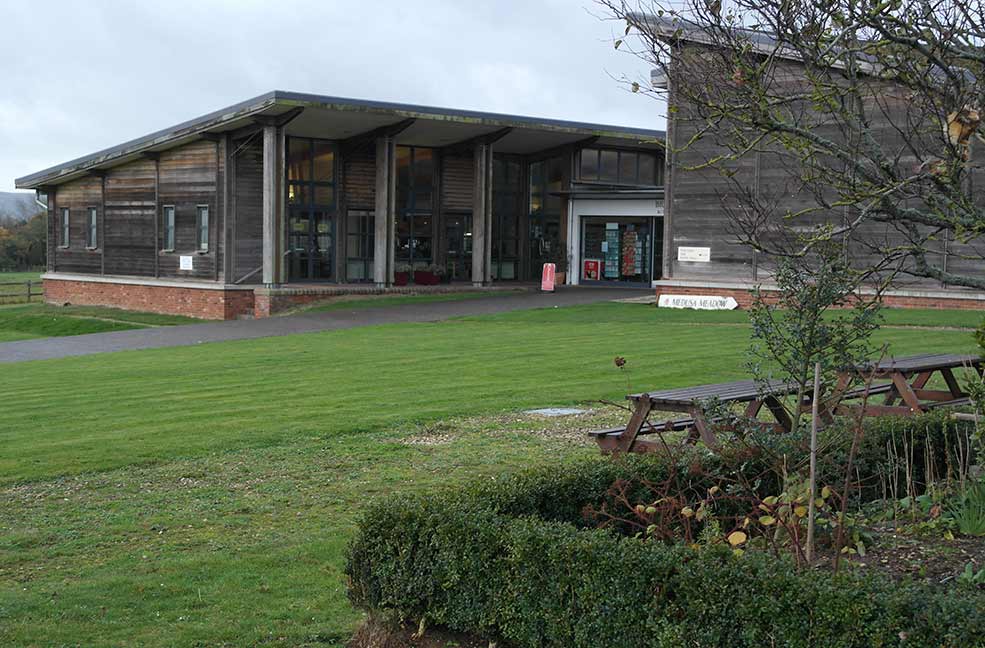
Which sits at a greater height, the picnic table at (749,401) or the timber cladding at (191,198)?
the timber cladding at (191,198)

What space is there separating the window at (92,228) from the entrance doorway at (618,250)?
18.5 metres

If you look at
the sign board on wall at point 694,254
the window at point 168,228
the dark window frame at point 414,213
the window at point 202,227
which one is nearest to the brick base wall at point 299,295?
the window at point 202,227

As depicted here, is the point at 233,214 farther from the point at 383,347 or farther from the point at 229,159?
the point at 383,347

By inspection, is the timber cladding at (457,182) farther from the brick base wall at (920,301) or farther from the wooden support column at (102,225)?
the brick base wall at (920,301)

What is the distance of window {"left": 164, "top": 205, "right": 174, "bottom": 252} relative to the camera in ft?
120

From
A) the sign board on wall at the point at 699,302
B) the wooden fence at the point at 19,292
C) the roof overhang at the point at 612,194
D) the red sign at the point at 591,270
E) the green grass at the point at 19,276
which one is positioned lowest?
the wooden fence at the point at 19,292

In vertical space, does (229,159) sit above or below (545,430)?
above

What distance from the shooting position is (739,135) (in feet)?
21.7

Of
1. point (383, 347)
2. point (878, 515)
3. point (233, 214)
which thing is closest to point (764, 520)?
point (878, 515)

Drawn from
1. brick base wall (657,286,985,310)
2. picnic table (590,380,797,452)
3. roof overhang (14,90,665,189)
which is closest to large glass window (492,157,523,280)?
roof overhang (14,90,665,189)

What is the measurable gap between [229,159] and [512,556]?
99.7 feet

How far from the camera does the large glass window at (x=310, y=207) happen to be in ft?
117

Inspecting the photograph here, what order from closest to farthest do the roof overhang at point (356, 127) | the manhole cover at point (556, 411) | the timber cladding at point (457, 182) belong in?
the manhole cover at point (556, 411) → the roof overhang at point (356, 127) → the timber cladding at point (457, 182)

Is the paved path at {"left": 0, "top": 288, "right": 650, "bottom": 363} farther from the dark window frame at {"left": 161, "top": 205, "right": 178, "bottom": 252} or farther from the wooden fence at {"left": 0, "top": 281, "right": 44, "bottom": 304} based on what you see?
the wooden fence at {"left": 0, "top": 281, "right": 44, "bottom": 304}
